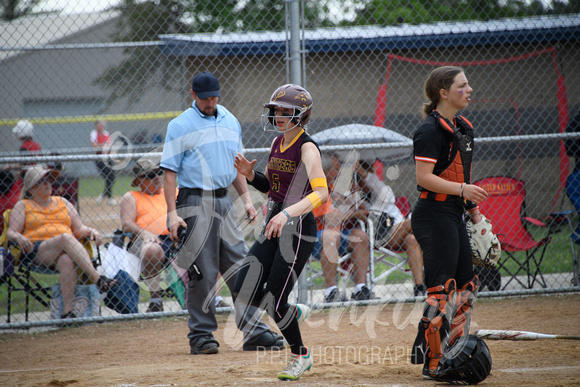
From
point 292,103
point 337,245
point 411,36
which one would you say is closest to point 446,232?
point 292,103

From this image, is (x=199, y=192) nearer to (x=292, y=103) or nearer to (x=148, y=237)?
(x=292, y=103)

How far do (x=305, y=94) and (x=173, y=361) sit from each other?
84.5 inches

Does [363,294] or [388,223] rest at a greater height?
[388,223]

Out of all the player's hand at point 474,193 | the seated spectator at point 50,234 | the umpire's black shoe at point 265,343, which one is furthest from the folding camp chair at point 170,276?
the player's hand at point 474,193

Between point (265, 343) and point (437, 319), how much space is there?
1.66 metres

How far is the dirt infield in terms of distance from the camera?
11.4ft

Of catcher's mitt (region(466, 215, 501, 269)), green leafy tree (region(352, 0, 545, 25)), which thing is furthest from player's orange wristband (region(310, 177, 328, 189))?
green leafy tree (region(352, 0, 545, 25))

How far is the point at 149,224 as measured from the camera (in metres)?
5.85

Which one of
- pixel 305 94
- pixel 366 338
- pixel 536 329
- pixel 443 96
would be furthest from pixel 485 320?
pixel 305 94

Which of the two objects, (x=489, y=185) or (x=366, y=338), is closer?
(x=366, y=338)

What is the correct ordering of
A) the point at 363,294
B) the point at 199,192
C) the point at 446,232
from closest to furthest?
the point at 446,232
the point at 199,192
the point at 363,294

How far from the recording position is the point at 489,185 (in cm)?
662

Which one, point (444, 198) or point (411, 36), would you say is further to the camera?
point (411, 36)

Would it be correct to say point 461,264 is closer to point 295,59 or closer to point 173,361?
point 173,361
